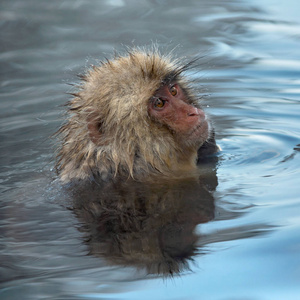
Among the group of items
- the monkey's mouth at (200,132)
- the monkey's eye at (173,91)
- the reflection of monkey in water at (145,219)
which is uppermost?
the monkey's eye at (173,91)

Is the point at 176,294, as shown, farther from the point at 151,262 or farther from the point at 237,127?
the point at 237,127

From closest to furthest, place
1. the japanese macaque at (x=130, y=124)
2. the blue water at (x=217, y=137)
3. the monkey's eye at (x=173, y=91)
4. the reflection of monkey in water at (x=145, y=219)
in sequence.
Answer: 1. the blue water at (x=217, y=137)
2. the reflection of monkey in water at (x=145, y=219)
3. the japanese macaque at (x=130, y=124)
4. the monkey's eye at (x=173, y=91)

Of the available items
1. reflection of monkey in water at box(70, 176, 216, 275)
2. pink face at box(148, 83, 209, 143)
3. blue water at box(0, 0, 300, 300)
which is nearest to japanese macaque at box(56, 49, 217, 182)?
pink face at box(148, 83, 209, 143)

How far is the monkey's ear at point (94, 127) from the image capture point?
456cm

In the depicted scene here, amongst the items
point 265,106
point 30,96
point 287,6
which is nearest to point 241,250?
point 265,106

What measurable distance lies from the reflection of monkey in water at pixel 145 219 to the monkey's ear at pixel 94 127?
0.99 ft

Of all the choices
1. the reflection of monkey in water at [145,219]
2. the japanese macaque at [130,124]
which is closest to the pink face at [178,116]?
the japanese macaque at [130,124]

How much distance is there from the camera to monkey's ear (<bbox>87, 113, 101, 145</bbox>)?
15.0 ft

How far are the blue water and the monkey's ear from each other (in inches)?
16.5

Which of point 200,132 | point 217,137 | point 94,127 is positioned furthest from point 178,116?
point 217,137

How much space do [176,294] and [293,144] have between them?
8.59 ft

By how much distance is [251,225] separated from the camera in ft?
11.8

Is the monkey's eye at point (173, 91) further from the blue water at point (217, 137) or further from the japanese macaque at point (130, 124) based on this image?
the blue water at point (217, 137)

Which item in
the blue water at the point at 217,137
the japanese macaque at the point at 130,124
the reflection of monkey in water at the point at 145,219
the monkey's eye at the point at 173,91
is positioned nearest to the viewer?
the blue water at the point at 217,137
